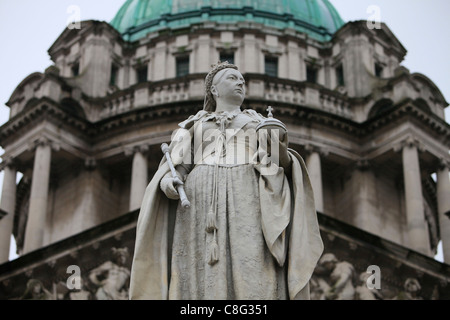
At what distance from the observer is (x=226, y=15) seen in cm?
5428

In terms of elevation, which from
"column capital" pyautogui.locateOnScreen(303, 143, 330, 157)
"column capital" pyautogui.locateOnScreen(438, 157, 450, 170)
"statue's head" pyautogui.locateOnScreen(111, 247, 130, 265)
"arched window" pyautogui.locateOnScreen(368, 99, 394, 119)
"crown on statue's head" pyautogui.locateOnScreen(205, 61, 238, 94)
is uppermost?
"arched window" pyautogui.locateOnScreen(368, 99, 394, 119)

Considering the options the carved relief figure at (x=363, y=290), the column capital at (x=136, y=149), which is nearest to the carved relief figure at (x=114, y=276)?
the carved relief figure at (x=363, y=290)

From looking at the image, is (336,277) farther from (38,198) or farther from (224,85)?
(224,85)

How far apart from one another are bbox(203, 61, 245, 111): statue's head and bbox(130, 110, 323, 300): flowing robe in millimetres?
620

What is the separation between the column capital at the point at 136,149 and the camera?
44.8m

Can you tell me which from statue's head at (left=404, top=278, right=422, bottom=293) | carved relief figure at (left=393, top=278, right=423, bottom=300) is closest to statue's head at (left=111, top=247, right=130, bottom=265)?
carved relief figure at (left=393, top=278, right=423, bottom=300)

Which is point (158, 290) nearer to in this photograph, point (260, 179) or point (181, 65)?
point (260, 179)

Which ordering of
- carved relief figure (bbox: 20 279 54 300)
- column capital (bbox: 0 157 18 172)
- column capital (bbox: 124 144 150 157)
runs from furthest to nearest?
column capital (bbox: 124 144 150 157)
column capital (bbox: 0 157 18 172)
carved relief figure (bbox: 20 279 54 300)

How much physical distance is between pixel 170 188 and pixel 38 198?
33.7m

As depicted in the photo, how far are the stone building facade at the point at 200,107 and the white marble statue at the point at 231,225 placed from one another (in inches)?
1234

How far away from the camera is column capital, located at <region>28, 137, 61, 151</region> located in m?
43.2

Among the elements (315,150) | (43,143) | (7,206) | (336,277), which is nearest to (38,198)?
(7,206)

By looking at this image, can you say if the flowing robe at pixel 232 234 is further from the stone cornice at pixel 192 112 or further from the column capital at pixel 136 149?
the column capital at pixel 136 149

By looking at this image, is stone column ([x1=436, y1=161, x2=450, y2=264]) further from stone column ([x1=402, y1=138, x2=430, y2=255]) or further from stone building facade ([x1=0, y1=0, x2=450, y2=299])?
stone column ([x1=402, y1=138, x2=430, y2=255])
